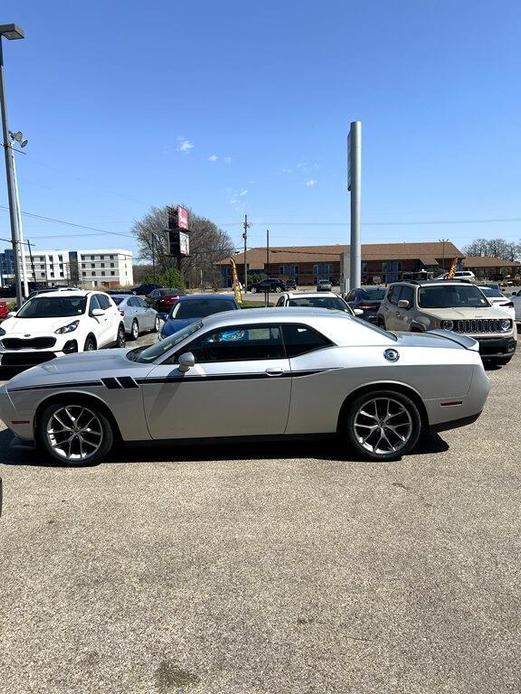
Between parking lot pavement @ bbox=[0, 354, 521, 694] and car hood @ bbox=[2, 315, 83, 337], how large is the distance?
535 cm

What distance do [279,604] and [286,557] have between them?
Result: 0.47 metres

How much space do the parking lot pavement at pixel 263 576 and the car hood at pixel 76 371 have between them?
2.67 feet

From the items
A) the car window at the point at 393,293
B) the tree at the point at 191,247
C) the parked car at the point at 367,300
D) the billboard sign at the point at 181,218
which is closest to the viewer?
the car window at the point at 393,293

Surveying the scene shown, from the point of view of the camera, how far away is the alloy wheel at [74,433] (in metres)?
4.82

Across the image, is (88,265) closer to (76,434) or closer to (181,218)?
(181,218)

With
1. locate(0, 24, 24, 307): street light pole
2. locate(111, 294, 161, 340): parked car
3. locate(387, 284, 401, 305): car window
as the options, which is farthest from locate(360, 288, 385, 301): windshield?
locate(0, 24, 24, 307): street light pole

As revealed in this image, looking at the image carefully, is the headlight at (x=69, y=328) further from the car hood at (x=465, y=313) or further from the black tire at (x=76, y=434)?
the car hood at (x=465, y=313)

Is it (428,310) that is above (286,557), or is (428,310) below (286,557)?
A: above

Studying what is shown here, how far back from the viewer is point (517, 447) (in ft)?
17.2

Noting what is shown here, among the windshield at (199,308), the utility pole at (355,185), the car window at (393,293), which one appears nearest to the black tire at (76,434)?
the windshield at (199,308)

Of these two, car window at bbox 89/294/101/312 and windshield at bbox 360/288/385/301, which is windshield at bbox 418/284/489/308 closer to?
car window at bbox 89/294/101/312

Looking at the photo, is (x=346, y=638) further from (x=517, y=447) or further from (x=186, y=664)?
(x=517, y=447)

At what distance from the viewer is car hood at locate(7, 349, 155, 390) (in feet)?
15.8

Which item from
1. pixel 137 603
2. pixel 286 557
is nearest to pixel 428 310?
pixel 286 557
